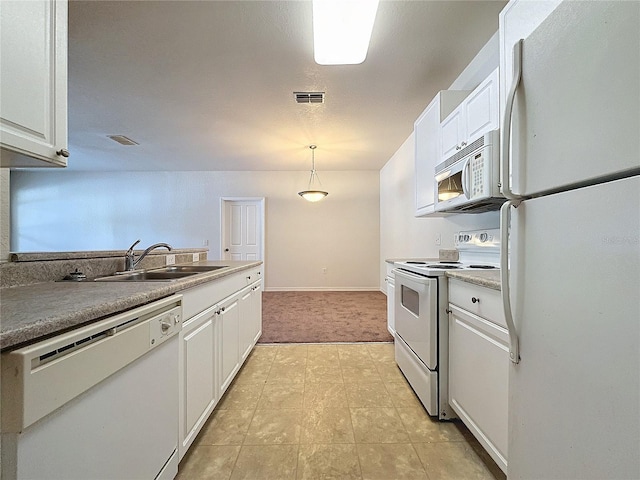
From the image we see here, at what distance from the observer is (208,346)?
1.53 meters

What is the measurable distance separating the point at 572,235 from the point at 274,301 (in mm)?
4704

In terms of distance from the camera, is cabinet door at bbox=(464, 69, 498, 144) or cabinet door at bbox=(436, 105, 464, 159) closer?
cabinet door at bbox=(464, 69, 498, 144)

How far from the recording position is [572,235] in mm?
701

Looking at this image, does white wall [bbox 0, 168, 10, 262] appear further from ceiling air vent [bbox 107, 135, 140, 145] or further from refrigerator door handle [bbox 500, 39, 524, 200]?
ceiling air vent [bbox 107, 135, 140, 145]

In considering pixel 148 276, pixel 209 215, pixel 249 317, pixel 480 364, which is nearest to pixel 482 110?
pixel 480 364

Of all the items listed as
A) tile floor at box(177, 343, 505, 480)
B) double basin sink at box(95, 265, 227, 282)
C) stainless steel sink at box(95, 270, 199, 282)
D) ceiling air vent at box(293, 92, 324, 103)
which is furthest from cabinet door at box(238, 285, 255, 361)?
ceiling air vent at box(293, 92, 324, 103)

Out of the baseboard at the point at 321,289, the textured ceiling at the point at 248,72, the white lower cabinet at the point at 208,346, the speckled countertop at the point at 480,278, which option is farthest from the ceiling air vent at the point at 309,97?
the baseboard at the point at 321,289

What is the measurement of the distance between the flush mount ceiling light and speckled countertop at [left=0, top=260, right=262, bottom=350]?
64.4 inches

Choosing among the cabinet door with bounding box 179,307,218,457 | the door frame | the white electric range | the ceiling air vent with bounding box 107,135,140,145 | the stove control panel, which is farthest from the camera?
the door frame

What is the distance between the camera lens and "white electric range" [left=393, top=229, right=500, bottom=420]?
64.9 inches

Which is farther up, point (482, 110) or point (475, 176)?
point (482, 110)

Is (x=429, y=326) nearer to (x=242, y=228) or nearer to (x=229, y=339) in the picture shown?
(x=229, y=339)

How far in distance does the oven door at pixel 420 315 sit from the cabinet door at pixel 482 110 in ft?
3.14

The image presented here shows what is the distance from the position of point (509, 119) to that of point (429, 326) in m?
1.18
